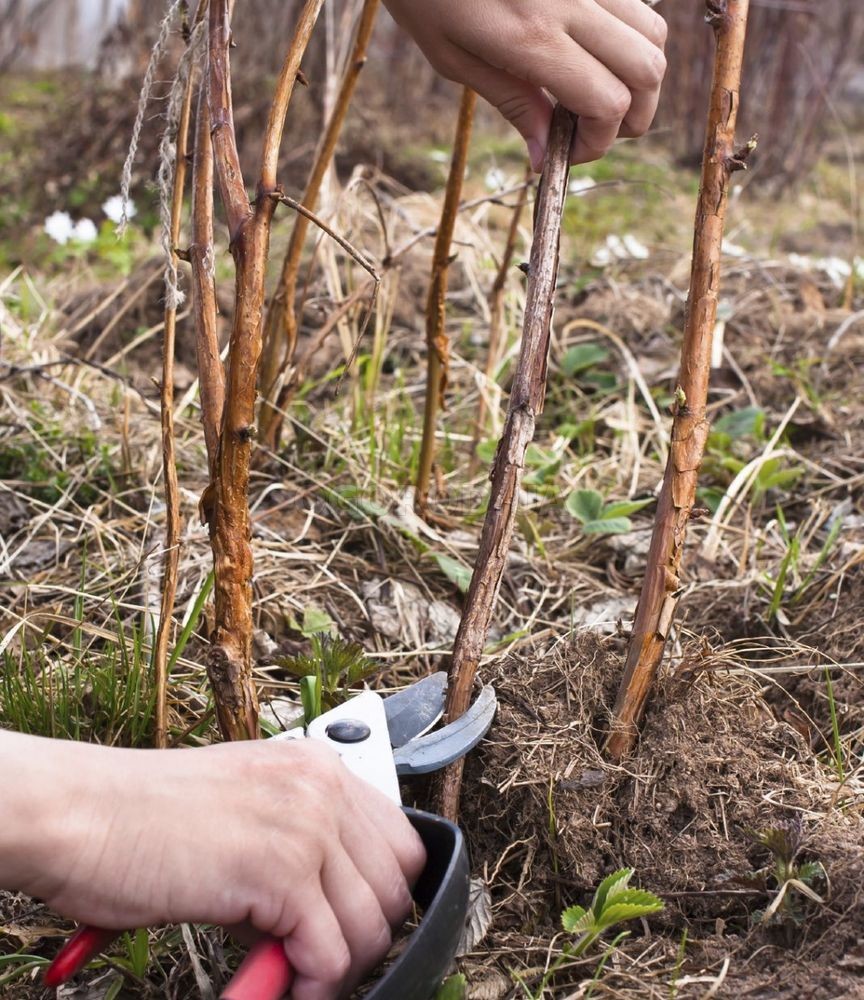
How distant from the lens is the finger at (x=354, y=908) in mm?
1025

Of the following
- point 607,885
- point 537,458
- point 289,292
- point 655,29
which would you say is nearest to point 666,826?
point 607,885

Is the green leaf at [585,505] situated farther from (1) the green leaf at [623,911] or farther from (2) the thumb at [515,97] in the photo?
(1) the green leaf at [623,911]

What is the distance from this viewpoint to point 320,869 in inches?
40.1

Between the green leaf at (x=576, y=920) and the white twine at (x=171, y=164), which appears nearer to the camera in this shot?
the green leaf at (x=576, y=920)

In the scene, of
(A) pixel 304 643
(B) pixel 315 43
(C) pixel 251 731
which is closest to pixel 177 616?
(A) pixel 304 643

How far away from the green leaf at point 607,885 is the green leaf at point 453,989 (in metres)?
0.17

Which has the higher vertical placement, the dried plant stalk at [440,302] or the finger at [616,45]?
the finger at [616,45]

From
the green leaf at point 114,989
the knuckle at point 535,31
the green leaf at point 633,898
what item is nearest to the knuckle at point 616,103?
the knuckle at point 535,31

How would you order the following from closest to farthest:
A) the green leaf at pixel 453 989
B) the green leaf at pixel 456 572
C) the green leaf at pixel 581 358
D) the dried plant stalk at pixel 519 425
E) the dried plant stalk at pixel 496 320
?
the green leaf at pixel 453 989 → the dried plant stalk at pixel 519 425 → the green leaf at pixel 456 572 → the dried plant stalk at pixel 496 320 → the green leaf at pixel 581 358

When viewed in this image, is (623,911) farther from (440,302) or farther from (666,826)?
(440,302)

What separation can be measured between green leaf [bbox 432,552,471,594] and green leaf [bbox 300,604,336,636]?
0.74 feet

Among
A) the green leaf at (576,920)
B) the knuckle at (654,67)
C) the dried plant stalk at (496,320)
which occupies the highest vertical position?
the knuckle at (654,67)

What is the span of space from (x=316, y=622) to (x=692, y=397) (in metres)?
0.76

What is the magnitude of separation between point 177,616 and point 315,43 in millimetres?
3920
